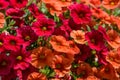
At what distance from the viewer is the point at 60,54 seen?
264cm

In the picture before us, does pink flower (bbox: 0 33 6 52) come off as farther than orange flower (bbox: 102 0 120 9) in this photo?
No

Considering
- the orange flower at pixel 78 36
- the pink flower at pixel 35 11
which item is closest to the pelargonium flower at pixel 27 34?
the pink flower at pixel 35 11

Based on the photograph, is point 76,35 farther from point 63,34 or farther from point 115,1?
point 115,1

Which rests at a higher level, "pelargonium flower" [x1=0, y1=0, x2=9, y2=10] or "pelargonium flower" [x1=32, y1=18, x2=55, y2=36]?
"pelargonium flower" [x1=0, y1=0, x2=9, y2=10]

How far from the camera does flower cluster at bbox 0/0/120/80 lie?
2.58m

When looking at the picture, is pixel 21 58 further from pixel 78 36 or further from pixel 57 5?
pixel 57 5

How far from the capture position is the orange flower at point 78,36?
2.68 meters

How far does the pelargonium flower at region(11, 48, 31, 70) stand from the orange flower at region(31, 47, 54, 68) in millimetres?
35

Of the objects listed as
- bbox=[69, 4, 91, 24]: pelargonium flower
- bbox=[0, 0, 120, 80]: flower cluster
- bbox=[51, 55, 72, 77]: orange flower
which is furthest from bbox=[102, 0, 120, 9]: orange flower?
bbox=[51, 55, 72, 77]: orange flower

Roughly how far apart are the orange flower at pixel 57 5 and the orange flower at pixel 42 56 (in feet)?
0.97

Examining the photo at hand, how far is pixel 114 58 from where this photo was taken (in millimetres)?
2715

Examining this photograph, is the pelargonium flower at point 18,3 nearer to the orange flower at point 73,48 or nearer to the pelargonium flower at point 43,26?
the pelargonium flower at point 43,26

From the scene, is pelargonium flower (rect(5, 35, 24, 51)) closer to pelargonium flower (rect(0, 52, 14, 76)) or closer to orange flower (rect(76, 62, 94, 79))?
pelargonium flower (rect(0, 52, 14, 76))

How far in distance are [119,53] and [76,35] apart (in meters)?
0.29
